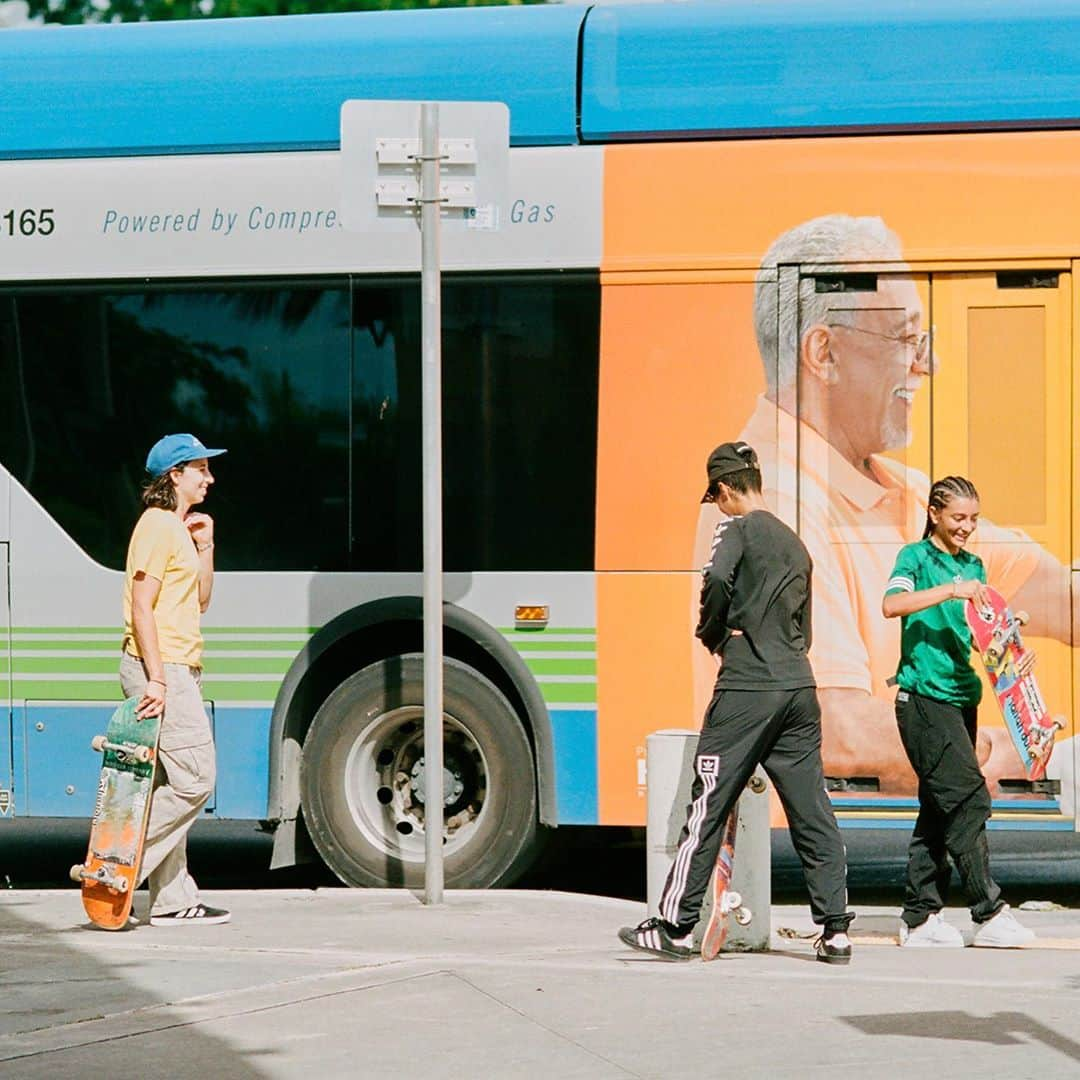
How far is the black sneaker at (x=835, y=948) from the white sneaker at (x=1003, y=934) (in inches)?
28.5

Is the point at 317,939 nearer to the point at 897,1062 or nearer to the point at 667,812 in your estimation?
the point at 667,812

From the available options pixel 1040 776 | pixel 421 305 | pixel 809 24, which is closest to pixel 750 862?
pixel 1040 776

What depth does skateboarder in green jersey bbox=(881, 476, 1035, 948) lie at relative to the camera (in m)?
8.31

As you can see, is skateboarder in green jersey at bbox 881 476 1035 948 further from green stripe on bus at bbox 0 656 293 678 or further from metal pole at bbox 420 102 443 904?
green stripe on bus at bbox 0 656 293 678

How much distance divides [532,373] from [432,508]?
0.90 meters

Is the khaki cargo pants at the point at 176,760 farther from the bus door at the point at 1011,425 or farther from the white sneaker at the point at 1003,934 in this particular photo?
the bus door at the point at 1011,425

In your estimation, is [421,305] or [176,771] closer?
[176,771]

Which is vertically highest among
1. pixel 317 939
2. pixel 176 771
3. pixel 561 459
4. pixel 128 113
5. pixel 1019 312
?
pixel 128 113

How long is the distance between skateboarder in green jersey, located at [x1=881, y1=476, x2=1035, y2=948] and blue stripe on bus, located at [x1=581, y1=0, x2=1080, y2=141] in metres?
2.00

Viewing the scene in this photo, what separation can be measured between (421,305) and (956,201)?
236cm

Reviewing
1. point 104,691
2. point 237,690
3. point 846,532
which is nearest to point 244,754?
point 237,690

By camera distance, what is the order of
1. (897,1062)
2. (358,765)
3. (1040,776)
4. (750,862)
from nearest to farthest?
(897,1062), (750,862), (1040,776), (358,765)

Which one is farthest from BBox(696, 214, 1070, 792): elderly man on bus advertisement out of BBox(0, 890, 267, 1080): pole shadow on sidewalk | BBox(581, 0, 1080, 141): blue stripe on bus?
BBox(0, 890, 267, 1080): pole shadow on sidewalk

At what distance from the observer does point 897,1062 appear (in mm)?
6316
